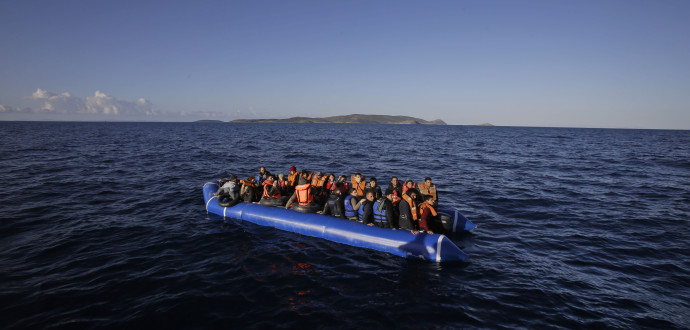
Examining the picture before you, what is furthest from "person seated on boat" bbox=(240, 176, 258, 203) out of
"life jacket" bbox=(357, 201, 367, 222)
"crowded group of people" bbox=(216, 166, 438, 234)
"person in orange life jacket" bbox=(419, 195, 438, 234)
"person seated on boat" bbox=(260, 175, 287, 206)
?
"person in orange life jacket" bbox=(419, 195, 438, 234)

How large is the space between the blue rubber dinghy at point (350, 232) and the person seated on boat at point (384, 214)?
222 mm

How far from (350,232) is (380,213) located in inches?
49.2

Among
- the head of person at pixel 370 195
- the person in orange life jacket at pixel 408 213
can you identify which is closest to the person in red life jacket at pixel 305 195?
the head of person at pixel 370 195

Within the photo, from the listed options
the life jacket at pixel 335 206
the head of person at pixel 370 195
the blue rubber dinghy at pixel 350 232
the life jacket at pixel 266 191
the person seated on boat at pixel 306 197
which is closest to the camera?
the blue rubber dinghy at pixel 350 232

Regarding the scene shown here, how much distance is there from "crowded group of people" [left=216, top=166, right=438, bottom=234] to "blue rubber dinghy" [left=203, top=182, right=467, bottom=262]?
326mm

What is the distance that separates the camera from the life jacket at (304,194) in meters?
12.6

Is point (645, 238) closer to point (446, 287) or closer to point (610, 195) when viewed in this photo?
point (610, 195)

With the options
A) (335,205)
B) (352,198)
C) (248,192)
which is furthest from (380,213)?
(248,192)

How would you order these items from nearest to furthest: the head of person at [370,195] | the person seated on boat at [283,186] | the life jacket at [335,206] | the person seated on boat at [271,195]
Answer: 1. the head of person at [370,195]
2. the life jacket at [335,206]
3. the person seated on boat at [271,195]
4. the person seated on boat at [283,186]

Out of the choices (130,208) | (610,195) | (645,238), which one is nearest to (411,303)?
(645,238)

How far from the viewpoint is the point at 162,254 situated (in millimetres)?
10352

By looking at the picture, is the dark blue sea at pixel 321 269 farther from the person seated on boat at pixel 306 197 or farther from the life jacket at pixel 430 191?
the life jacket at pixel 430 191

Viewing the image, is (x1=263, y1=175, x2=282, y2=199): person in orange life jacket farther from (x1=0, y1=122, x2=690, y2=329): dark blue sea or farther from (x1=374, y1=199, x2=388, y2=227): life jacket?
(x1=374, y1=199, x2=388, y2=227): life jacket

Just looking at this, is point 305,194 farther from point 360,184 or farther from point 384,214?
point 384,214
